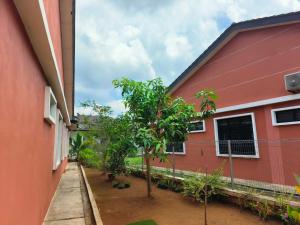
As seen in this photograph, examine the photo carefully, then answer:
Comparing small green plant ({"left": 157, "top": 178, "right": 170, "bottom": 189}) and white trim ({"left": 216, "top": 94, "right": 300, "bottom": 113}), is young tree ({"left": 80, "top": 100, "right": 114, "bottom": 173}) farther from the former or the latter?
white trim ({"left": 216, "top": 94, "right": 300, "bottom": 113})

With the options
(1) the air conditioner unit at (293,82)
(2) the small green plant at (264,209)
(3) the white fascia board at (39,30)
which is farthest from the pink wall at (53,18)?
(1) the air conditioner unit at (293,82)

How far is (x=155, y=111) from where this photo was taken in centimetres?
746

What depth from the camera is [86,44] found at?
12.4 metres

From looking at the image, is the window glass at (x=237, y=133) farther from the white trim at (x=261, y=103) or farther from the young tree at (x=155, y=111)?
the young tree at (x=155, y=111)

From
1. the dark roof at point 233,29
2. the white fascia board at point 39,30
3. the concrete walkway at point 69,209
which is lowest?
the concrete walkway at point 69,209

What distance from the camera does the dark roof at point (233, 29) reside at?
313 inches

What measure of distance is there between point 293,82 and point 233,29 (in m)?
4.06

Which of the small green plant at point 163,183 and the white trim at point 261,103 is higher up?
the white trim at point 261,103

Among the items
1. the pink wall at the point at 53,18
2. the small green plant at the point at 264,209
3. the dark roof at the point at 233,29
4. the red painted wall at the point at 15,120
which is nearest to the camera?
the red painted wall at the point at 15,120

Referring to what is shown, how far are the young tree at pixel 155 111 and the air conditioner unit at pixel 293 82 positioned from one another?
9.21ft

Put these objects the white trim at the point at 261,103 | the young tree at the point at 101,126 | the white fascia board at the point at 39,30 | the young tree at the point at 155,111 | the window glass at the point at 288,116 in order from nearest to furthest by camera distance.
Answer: the white fascia board at the point at 39,30 < the young tree at the point at 155,111 < the window glass at the point at 288,116 < the white trim at the point at 261,103 < the young tree at the point at 101,126

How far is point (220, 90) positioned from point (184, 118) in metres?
4.70

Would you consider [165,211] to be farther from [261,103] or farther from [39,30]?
[261,103]

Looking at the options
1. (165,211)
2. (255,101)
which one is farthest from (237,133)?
(165,211)
